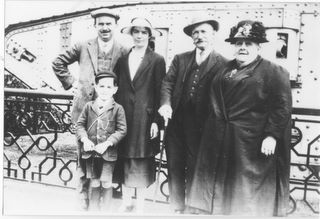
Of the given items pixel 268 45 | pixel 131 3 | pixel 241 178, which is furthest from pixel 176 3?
pixel 241 178

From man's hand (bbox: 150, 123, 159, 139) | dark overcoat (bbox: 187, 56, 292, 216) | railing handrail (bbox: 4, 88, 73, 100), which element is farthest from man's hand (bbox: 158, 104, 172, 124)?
railing handrail (bbox: 4, 88, 73, 100)

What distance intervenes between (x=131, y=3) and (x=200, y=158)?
1807 mm

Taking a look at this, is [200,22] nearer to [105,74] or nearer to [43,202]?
[105,74]

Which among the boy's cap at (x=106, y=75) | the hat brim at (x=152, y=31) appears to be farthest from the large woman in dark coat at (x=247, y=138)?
the boy's cap at (x=106, y=75)

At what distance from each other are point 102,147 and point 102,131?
0.17 meters

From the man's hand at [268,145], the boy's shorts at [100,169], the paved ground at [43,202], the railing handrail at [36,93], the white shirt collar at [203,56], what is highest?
the white shirt collar at [203,56]

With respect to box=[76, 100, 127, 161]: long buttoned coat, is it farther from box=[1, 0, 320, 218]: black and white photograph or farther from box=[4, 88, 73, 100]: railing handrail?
box=[4, 88, 73, 100]: railing handrail

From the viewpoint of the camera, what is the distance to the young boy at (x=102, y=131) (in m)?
3.70

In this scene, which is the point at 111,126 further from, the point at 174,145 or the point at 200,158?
the point at 200,158

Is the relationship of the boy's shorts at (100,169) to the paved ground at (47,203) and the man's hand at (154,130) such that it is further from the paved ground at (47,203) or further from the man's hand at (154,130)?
the man's hand at (154,130)

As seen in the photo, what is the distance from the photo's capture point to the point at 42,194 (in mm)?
4039

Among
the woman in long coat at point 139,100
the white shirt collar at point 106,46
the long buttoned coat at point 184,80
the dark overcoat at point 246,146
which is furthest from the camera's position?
the white shirt collar at point 106,46

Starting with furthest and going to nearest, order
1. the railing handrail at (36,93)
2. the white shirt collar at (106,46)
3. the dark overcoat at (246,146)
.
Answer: the railing handrail at (36,93)
the white shirt collar at (106,46)
the dark overcoat at (246,146)

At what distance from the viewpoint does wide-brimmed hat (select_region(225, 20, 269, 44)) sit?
3551 millimetres
